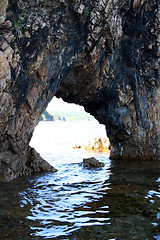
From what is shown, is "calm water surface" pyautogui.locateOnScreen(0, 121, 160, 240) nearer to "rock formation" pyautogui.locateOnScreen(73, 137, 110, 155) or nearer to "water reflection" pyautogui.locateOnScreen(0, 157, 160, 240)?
"water reflection" pyautogui.locateOnScreen(0, 157, 160, 240)

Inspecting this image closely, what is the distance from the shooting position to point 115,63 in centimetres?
1728

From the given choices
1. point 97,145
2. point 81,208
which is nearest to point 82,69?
point 81,208

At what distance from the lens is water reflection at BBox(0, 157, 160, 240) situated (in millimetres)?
6043

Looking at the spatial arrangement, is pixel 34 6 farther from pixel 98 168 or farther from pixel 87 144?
pixel 87 144

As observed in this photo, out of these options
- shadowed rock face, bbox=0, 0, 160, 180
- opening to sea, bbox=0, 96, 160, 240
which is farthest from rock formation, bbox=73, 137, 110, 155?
opening to sea, bbox=0, 96, 160, 240

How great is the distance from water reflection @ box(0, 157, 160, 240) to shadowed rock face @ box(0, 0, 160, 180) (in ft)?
8.86

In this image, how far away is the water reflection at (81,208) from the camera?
604cm

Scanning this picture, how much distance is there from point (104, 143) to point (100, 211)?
22726mm

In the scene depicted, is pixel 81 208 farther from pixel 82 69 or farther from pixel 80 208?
pixel 82 69

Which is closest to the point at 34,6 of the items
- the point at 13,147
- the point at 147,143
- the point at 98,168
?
the point at 13,147

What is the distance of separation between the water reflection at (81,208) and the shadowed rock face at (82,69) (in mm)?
2701

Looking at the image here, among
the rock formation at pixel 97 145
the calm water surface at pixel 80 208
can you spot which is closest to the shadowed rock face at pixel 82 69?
the calm water surface at pixel 80 208

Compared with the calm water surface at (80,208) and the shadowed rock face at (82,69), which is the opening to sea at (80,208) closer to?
the calm water surface at (80,208)

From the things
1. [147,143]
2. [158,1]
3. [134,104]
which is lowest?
[147,143]
